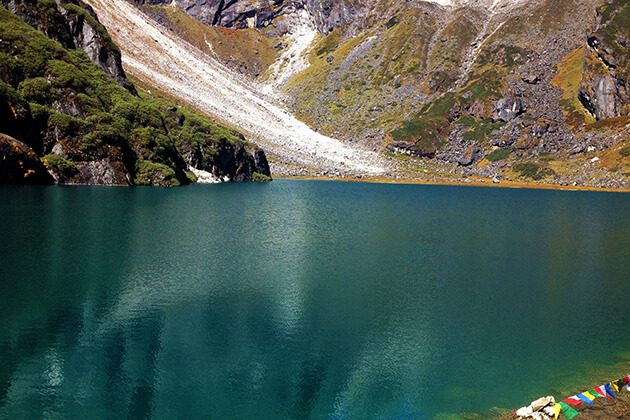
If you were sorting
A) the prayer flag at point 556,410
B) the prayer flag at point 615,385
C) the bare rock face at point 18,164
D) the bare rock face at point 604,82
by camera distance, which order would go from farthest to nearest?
the bare rock face at point 604,82, the bare rock face at point 18,164, the prayer flag at point 615,385, the prayer flag at point 556,410

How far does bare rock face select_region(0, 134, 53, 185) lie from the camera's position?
280ft

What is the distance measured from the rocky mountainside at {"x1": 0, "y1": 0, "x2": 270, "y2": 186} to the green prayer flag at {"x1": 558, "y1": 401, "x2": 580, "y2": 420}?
87897 mm

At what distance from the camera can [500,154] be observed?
189875 mm

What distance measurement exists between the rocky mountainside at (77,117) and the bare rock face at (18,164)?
162 millimetres

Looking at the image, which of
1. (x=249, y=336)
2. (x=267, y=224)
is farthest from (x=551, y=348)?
(x=267, y=224)

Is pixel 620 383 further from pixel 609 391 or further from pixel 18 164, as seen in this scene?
pixel 18 164

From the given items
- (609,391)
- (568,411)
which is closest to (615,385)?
(609,391)

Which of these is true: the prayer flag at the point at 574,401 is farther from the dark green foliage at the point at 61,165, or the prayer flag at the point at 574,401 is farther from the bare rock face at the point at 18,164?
the dark green foliage at the point at 61,165

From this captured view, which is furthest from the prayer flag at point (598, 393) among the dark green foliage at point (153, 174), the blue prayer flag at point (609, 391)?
the dark green foliage at point (153, 174)

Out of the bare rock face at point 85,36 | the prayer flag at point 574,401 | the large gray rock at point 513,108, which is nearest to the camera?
the prayer flag at point 574,401

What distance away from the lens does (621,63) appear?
184 metres

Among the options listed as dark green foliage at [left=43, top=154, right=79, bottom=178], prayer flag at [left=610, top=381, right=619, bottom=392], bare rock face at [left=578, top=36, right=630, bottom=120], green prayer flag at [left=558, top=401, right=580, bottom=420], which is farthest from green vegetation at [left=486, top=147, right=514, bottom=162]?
green prayer flag at [left=558, top=401, right=580, bottom=420]

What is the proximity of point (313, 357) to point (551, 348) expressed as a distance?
44.3ft

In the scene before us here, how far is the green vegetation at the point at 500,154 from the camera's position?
618 ft
